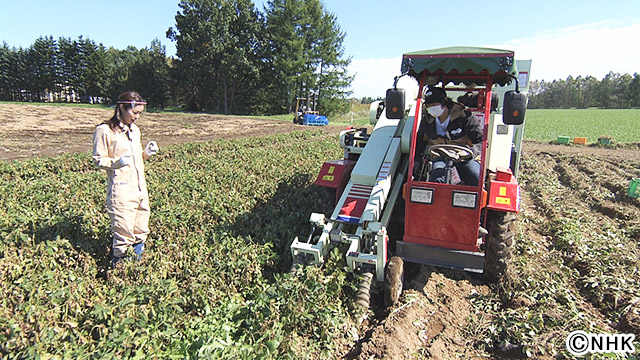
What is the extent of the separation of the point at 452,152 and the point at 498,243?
1273 mm

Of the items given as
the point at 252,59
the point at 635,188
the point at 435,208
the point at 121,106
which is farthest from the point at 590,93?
the point at 121,106

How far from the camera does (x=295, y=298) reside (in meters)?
3.61

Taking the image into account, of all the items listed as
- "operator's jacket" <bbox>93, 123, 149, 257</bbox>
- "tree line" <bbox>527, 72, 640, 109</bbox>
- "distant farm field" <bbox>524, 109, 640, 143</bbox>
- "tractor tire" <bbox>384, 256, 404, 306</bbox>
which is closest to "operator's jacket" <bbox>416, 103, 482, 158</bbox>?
"tractor tire" <bbox>384, 256, 404, 306</bbox>

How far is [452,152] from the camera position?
4.43 m

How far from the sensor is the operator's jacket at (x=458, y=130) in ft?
15.5

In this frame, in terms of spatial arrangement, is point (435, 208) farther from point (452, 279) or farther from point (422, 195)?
point (452, 279)

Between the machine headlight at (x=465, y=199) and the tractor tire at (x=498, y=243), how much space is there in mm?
570

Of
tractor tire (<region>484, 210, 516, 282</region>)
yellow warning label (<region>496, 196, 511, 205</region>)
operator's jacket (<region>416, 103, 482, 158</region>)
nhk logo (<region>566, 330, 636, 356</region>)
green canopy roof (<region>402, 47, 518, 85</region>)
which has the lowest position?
nhk logo (<region>566, 330, 636, 356</region>)

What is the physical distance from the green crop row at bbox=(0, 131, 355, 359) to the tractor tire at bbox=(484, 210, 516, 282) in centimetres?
183

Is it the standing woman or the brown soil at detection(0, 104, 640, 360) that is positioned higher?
the standing woman

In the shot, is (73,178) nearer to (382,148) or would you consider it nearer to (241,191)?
(241,191)

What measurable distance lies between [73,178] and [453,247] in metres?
7.76

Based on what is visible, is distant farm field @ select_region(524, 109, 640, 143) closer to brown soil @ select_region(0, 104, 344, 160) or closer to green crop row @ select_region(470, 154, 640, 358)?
green crop row @ select_region(470, 154, 640, 358)

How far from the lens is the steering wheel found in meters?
4.41
